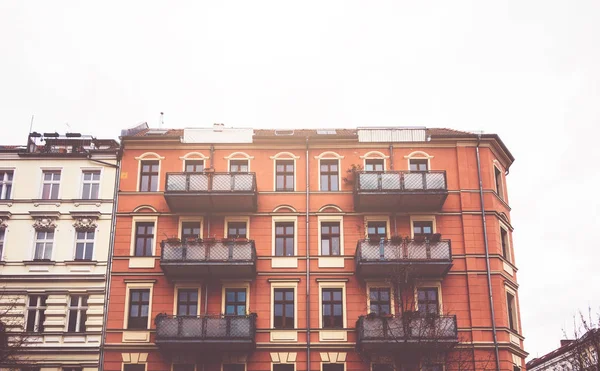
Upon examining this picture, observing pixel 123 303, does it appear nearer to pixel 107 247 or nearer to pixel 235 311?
pixel 107 247

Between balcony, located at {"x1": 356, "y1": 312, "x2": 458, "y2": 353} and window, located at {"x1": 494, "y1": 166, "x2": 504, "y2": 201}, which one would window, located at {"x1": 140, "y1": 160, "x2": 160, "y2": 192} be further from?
window, located at {"x1": 494, "y1": 166, "x2": 504, "y2": 201}

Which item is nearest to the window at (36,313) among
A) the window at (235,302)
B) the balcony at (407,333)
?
the window at (235,302)

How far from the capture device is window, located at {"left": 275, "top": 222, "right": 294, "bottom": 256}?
112 feet

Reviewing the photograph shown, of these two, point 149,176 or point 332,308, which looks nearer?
point 332,308

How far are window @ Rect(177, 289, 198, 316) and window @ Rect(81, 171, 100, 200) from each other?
21.7 ft

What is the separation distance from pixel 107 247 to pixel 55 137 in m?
6.67

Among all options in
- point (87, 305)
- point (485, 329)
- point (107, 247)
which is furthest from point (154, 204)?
point (485, 329)

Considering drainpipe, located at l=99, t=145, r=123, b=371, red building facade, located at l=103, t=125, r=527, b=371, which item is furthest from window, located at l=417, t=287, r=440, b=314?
drainpipe, located at l=99, t=145, r=123, b=371

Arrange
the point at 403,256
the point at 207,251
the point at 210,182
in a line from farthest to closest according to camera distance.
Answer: the point at 210,182 → the point at 207,251 → the point at 403,256

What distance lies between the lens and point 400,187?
109 ft

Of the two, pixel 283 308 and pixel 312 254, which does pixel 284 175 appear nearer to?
pixel 312 254

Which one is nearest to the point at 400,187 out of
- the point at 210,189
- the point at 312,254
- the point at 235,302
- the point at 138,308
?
the point at 312,254

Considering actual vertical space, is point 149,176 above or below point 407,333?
above

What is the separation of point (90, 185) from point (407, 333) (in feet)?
55.4
